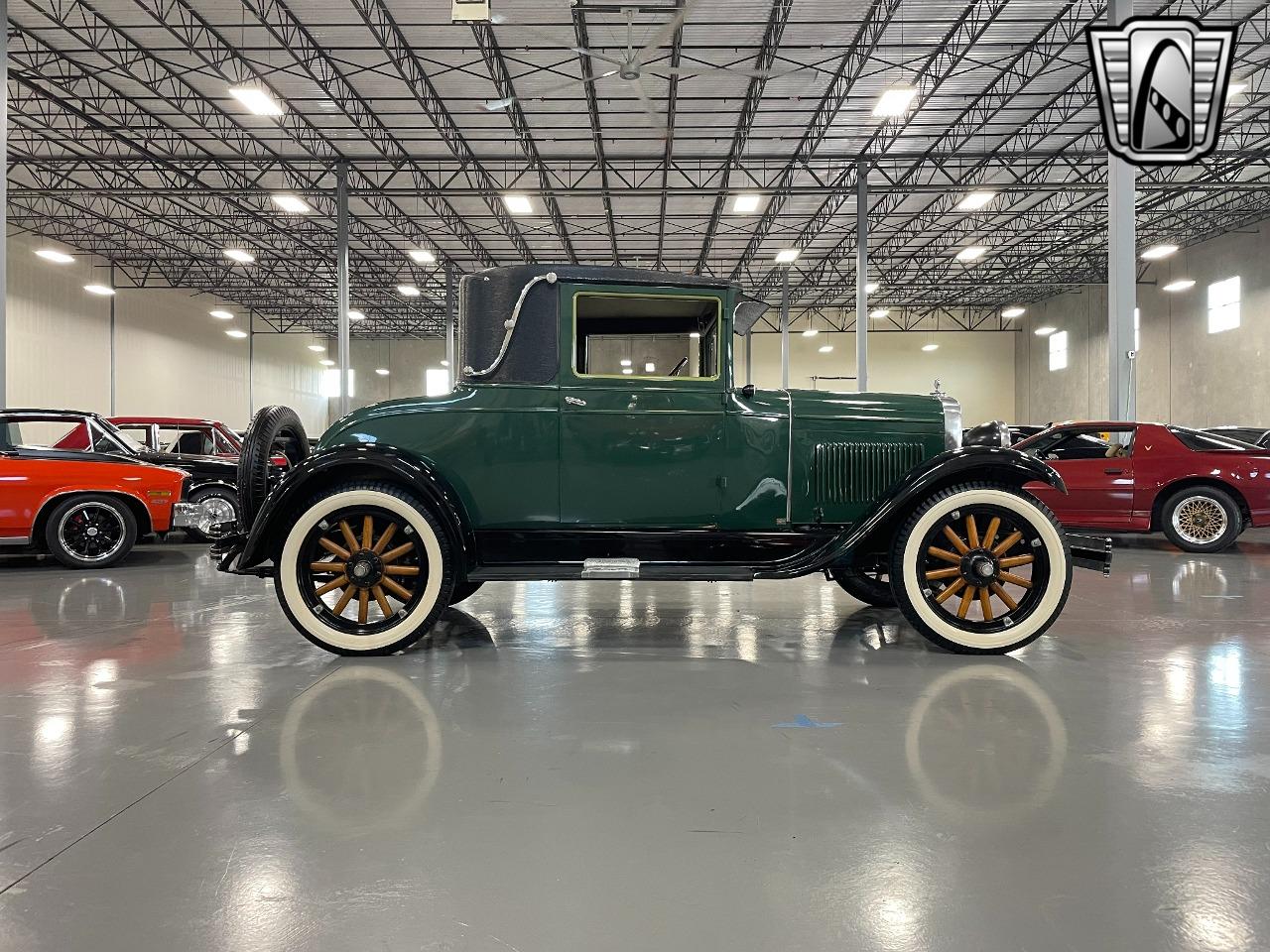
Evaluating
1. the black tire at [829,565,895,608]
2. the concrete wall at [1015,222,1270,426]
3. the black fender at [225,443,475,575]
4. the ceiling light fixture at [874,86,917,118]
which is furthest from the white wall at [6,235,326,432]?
the concrete wall at [1015,222,1270,426]

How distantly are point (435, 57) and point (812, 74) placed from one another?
22.0 feet

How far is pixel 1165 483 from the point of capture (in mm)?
8594

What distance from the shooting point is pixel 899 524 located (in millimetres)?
4238

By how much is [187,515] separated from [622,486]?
16.6 ft

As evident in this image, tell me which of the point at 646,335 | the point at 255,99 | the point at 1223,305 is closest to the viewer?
the point at 646,335

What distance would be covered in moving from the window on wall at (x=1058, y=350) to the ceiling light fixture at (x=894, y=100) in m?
22.1

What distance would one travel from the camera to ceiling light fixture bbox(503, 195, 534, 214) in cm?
1825

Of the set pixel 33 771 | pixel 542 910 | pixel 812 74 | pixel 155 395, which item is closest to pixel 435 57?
pixel 812 74

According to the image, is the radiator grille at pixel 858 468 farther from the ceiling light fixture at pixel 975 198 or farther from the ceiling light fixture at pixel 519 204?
the ceiling light fixture at pixel 975 198

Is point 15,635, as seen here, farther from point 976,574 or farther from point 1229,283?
point 1229,283

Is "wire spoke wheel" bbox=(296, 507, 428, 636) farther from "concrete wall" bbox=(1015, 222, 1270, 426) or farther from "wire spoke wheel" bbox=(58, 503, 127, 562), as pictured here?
"concrete wall" bbox=(1015, 222, 1270, 426)

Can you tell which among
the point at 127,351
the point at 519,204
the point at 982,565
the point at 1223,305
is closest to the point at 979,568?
the point at 982,565

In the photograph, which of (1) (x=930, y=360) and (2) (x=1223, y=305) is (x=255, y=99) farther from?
(1) (x=930, y=360)

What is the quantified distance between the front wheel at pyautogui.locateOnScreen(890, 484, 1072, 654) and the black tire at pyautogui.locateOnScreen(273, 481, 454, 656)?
2435 mm
